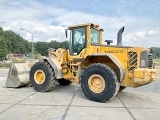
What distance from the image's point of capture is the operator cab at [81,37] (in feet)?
27.2

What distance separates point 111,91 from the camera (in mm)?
7082

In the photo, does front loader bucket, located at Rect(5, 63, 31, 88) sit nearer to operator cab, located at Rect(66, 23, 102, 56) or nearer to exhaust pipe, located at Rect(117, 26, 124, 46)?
operator cab, located at Rect(66, 23, 102, 56)

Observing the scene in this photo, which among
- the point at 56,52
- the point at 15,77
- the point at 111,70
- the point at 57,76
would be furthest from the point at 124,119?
the point at 15,77

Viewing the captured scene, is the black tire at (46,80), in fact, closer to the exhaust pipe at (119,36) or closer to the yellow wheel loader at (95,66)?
the yellow wheel loader at (95,66)

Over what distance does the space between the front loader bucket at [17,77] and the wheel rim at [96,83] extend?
3417 millimetres

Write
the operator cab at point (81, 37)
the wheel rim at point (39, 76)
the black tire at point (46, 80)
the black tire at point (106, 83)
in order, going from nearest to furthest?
the black tire at point (106, 83) < the operator cab at point (81, 37) < the black tire at point (46, 80) < the wheel rim at point (39, 76)

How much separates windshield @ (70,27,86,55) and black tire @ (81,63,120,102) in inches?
48.1

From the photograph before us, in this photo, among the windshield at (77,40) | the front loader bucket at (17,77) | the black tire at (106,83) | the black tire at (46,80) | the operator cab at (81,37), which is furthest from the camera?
the front loader bucket at (17,77)

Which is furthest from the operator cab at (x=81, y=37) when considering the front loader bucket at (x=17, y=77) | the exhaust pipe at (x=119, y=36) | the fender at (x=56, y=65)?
the front loader bucket at (x=17, y=77)

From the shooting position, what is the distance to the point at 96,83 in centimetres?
754

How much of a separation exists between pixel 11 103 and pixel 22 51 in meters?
96.7

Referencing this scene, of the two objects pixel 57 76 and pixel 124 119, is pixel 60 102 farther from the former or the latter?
pixel 124 119

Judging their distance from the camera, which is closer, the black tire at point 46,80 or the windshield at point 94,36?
the windshield at point 94,36

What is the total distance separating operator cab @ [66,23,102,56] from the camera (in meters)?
8.29
